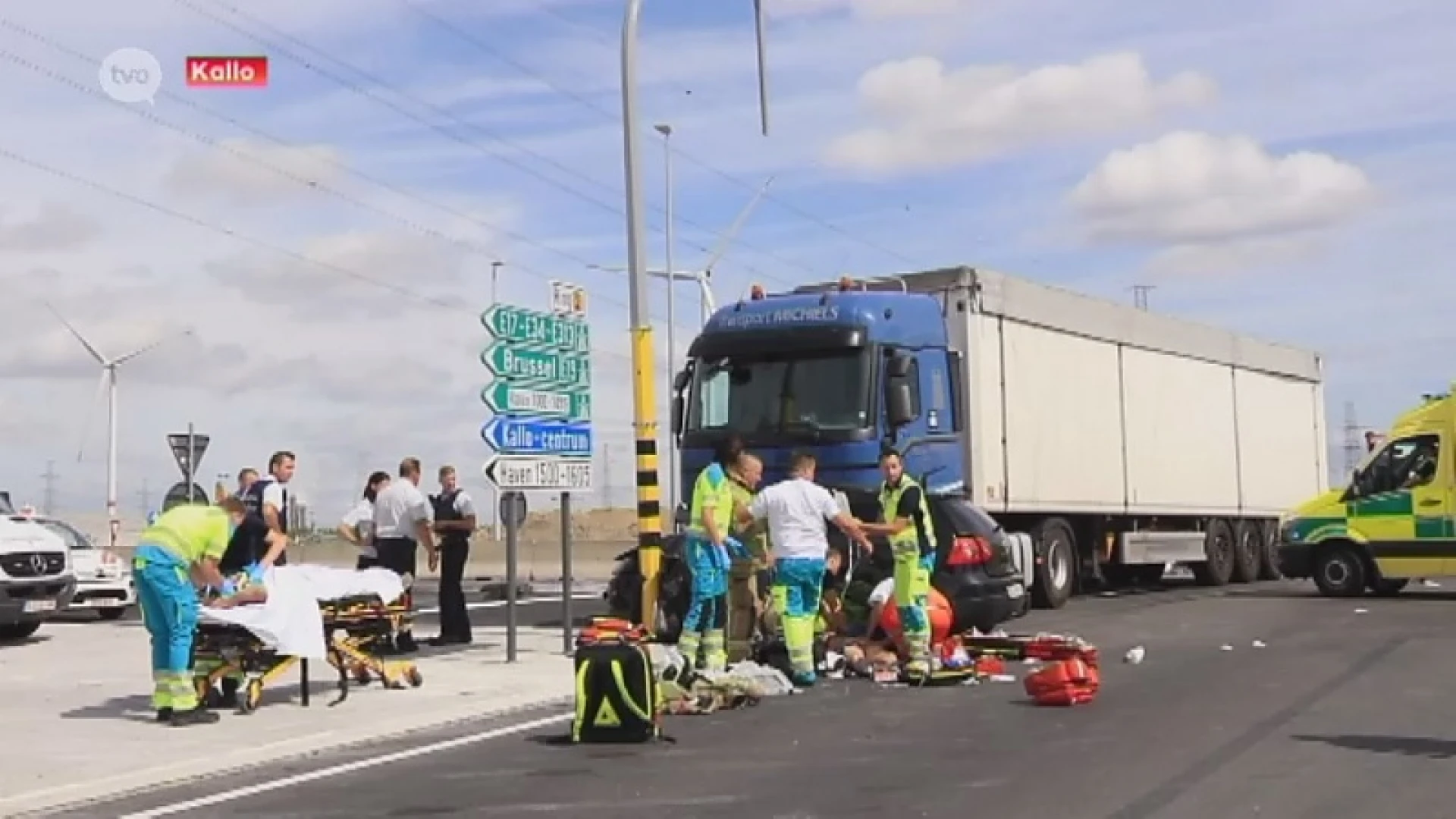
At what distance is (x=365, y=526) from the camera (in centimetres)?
1778

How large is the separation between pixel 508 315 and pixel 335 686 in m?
3.96

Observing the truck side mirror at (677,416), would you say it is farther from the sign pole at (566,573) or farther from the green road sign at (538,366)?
the sign pole at (566,573)

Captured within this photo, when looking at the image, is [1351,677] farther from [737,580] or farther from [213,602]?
[213,602]

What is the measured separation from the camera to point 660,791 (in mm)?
9062

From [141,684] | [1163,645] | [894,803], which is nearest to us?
[894,803]

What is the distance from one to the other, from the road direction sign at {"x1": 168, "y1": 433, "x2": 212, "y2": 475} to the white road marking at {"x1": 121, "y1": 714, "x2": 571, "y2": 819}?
13072 mm

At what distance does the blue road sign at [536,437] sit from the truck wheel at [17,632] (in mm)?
6826

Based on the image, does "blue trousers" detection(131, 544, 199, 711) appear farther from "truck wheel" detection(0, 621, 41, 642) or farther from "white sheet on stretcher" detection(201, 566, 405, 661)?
"truck wheel" detection(0, 621, 41, 642)

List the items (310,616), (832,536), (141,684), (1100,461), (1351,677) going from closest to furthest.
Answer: (310,616) < (1351,677) < (141,684) < (832,536) < (1100,461)

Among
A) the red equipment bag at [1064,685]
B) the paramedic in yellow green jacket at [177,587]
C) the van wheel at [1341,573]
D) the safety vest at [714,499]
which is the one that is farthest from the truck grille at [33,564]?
the van wheel at [1341,573]

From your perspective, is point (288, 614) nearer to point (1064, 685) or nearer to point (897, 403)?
point (1064, 685)

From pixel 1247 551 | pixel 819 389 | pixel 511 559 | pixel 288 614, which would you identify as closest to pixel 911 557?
pixel 511 559

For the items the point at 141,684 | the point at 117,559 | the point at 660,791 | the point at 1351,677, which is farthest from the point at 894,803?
the point at 117,559

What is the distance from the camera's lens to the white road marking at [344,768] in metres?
9.06
